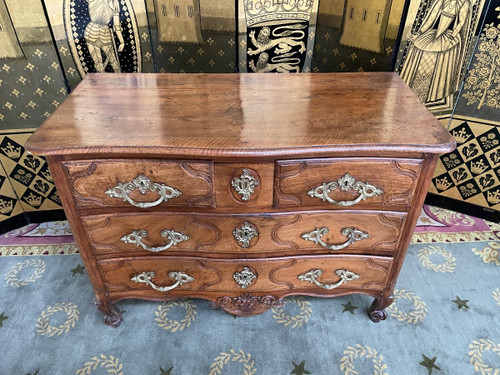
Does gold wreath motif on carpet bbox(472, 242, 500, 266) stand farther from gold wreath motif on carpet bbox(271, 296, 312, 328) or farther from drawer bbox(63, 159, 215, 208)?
drawer bbox(63, 159, 215, 208)

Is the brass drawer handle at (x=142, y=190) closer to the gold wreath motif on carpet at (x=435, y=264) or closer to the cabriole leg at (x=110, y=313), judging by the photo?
the cabriole leg at (x=110, y=313)

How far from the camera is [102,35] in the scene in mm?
1510

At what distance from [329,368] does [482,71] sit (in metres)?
1.42

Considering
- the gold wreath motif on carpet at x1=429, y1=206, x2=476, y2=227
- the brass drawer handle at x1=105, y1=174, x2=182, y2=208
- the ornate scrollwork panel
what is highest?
the brass drawer handle at x1=105, y1=174, x2=182, y2=208

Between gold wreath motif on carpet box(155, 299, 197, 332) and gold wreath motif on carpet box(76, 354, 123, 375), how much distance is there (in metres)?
0.21

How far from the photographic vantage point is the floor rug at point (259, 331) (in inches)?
54.4

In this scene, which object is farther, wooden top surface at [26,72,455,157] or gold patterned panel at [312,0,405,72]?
gold patterned panel at [312,0,405,72]

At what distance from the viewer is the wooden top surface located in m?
1.01

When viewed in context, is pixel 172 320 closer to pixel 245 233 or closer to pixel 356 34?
pixel 245 233

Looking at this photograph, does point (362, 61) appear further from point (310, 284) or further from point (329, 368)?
point (329, 368)

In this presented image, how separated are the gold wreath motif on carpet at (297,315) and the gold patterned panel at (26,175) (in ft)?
4.19

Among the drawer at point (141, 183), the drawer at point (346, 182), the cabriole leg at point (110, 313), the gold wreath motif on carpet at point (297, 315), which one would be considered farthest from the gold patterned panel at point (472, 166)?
the cabriole leg at point (110, 313)

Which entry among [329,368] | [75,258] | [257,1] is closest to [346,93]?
[257,1]

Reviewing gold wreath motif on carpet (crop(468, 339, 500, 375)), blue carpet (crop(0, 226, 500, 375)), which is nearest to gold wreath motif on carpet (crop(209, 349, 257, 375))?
blue carpet (crop(0, 226, 500, 375))
